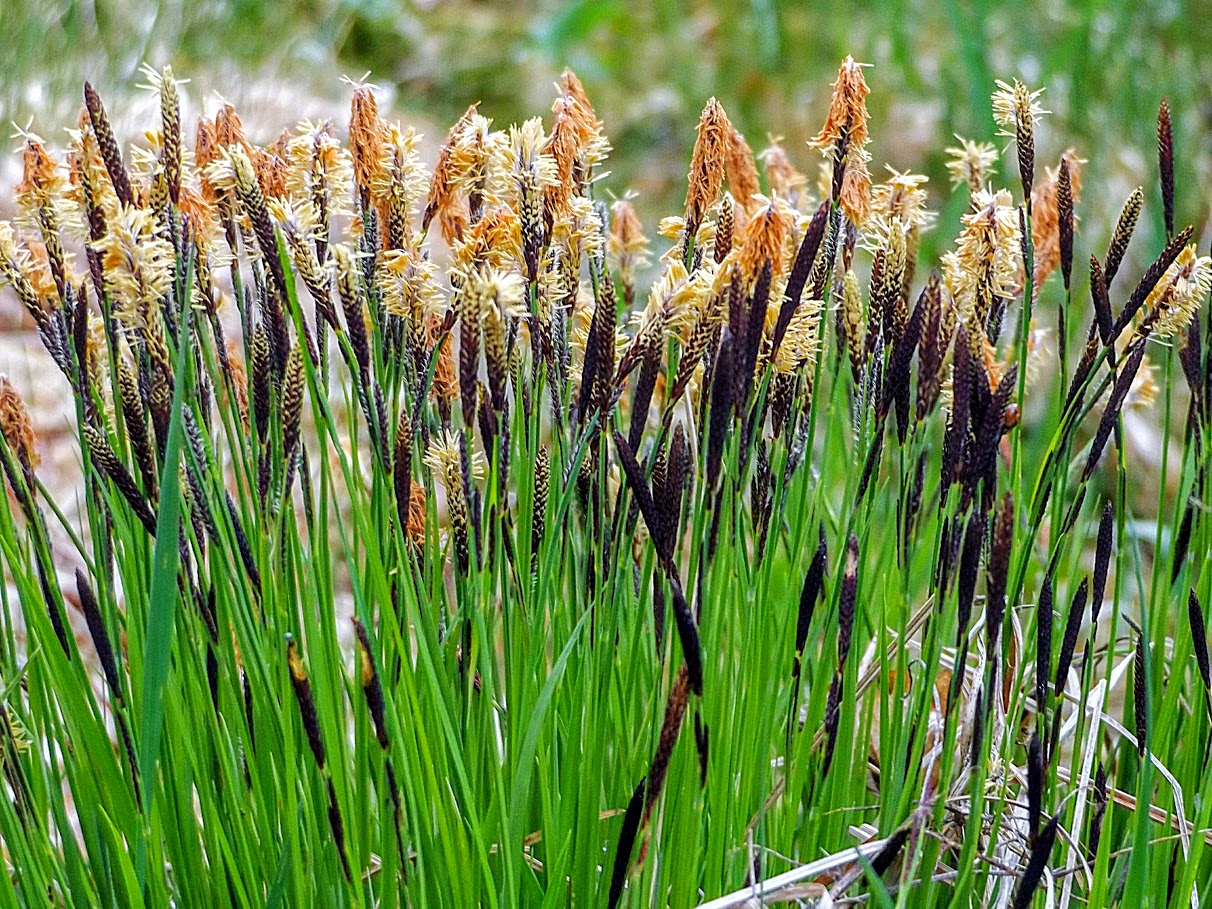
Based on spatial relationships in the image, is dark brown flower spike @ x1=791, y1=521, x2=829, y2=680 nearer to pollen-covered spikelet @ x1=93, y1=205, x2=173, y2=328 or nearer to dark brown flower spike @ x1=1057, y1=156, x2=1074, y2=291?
dark brown flower spike @ x1=1057, y1=156, x2=1074, y2=291

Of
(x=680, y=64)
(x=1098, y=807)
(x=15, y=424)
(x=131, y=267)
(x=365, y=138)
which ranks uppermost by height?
(x=680, y=64)

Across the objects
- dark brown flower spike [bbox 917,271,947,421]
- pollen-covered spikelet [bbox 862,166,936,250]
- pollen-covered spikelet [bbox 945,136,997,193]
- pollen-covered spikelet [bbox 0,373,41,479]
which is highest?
pollen-covered spikelet [bbox 945,136,997,193]

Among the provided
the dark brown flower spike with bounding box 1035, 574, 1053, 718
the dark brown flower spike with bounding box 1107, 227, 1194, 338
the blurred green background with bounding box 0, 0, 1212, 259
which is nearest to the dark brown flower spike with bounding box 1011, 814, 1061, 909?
the dark brown flower spike with bounding box 1035, 574, 1053, 718

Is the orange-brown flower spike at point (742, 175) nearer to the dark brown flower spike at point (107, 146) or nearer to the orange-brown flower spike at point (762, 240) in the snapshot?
the orange-brown flower spike at point (762, 240)

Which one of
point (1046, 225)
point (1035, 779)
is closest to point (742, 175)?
point (1046, 225)

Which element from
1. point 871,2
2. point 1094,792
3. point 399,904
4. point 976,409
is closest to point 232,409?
point 399,904

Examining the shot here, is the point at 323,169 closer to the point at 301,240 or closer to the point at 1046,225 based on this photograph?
the point at 301,240

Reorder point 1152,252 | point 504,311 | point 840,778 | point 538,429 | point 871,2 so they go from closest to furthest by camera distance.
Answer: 1. point 504,311
2. point 538,429
3. point 840,778
4. point 1152,252
5. point 871,2

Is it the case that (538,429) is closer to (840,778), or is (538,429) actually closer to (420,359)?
(420,359)
